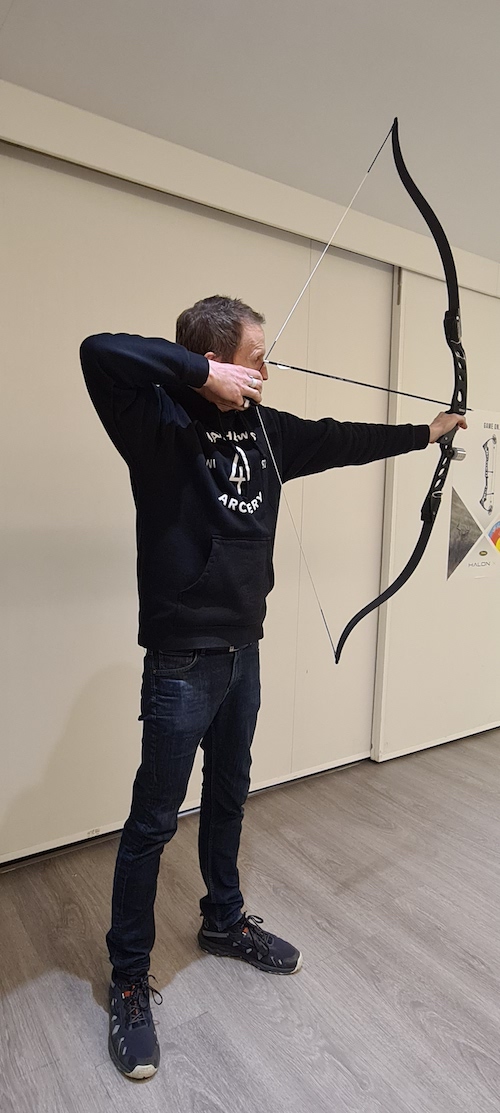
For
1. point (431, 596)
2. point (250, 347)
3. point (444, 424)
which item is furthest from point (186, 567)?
point (431, 596)

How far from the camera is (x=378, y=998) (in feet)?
4.47

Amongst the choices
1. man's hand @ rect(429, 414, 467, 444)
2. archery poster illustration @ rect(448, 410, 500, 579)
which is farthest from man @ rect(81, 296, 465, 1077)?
archery poster illustration @ rect(448, 410, 500, 579)

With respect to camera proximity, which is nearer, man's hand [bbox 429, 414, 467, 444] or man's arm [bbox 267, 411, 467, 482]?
man's arm [bbox 267, 411, 467, 482]

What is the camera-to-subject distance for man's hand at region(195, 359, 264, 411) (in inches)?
44.5

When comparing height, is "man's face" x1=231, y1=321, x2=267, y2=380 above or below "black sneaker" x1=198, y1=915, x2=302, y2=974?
above

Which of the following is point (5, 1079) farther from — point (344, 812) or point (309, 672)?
point (309, 672)

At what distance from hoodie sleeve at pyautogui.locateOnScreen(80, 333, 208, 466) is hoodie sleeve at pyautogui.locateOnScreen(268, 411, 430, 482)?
1.02 feet

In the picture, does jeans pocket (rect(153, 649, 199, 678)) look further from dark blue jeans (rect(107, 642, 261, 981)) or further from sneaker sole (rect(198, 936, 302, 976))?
sneaker sole (rect(198, 936, 302, 976))

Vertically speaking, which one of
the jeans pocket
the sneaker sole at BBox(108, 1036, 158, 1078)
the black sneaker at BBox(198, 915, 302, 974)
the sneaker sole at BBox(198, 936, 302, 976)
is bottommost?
the sneaker sole at BBox(108, 1036, 158, 1078)

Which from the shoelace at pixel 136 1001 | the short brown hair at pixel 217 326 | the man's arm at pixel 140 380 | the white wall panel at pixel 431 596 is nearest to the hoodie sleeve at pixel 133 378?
the man's arm at pixel 140 380

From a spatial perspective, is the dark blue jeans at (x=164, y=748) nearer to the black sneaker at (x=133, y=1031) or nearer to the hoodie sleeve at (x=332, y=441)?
the black sneaker at (x=133, y=1031)

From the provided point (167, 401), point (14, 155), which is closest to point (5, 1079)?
point (167, 401)

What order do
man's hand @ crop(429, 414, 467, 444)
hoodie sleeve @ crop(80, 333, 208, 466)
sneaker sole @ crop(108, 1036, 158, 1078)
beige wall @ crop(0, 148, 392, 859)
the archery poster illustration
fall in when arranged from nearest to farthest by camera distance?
hoodie sleeve @ crop(80, 333, 208, 466) → sneaker sole @ crop(108, 1036, 158, 1078) → man's hand @ crop(429, 414, 467, 444) → beige wall @ crop(0, 148, 392, 859) → the archery poster illustration

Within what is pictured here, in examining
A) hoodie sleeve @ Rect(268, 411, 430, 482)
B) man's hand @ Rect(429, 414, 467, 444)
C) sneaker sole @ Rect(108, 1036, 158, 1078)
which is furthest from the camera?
man's hand @ Rect(429, 414, 467, 444)
